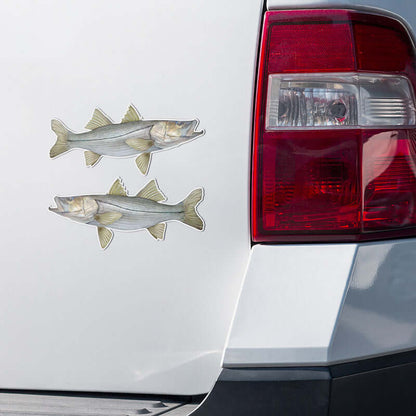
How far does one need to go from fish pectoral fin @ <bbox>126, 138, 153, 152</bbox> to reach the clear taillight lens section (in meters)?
0.26

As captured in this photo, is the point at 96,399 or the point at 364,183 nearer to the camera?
the point at 364,183

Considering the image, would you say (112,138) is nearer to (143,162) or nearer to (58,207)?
(143,162)

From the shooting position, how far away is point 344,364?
1.46 meters

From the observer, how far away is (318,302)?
1440 millimetres

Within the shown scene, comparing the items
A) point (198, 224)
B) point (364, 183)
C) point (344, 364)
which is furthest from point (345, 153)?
point (344, 364)

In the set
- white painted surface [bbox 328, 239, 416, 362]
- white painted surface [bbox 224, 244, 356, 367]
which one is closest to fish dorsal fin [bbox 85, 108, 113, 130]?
white painted surface [bbox 224, 244, 356, 367]

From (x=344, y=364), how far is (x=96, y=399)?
594 mm

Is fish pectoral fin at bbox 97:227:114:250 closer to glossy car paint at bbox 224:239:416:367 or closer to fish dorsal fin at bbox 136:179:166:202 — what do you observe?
fish dorsal fin at bbox 136:179:166:202

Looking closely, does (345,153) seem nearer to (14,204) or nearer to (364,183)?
(364,183)

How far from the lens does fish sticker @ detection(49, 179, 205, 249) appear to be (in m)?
1.50

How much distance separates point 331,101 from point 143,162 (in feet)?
1.41

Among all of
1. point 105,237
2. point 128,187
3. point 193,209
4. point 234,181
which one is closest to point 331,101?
point 234,181

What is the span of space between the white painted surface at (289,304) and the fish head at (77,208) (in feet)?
1.24

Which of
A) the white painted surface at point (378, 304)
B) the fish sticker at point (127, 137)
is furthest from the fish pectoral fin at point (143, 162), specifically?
the white painted surface at point (378, 304)
